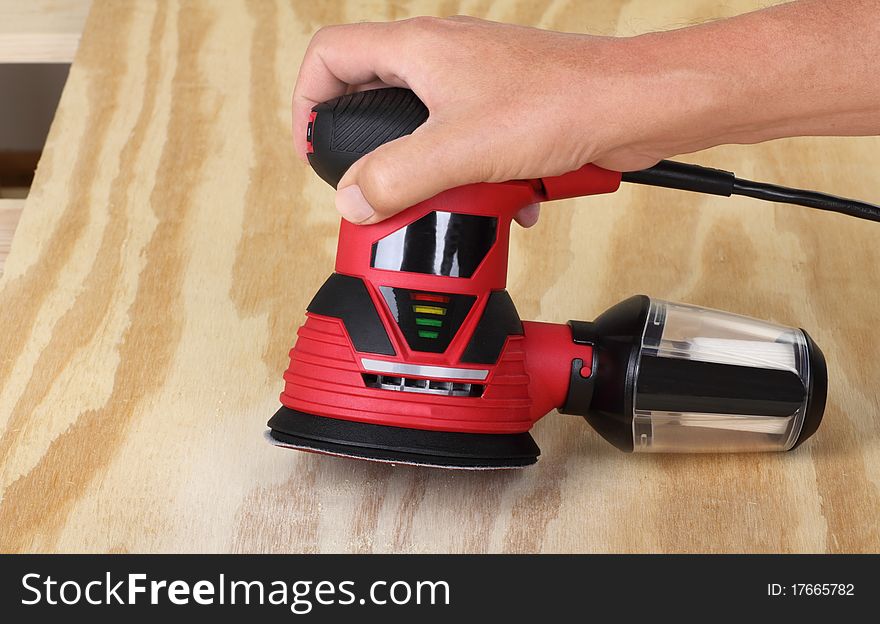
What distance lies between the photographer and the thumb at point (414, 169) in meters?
0.94

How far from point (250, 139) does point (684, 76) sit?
3.07 ft

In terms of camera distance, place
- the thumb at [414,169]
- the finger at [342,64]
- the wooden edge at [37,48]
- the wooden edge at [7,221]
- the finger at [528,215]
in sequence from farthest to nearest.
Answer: the wooden edge at [37,48] < the wooden edge at [7,221] < the finger at [528,215] < the finger at [342,64] < the thumb at [414,169]

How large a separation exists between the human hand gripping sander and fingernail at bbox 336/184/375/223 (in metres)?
0.03

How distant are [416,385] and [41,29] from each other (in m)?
1.42

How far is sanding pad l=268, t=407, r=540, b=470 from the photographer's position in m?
0.99

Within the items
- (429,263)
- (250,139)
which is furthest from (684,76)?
(250,139)

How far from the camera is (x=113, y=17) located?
200cm

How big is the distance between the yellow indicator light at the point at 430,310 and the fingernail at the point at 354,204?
10 cm

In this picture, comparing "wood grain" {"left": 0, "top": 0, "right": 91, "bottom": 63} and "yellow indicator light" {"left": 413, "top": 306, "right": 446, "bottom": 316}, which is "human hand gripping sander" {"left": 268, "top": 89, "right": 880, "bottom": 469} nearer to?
"yellow indicator light" {"left": 413, "top": 306, "right": 446, "bottom": 316}

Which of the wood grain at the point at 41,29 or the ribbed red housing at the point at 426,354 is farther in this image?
the wood grain at the point at 41,29

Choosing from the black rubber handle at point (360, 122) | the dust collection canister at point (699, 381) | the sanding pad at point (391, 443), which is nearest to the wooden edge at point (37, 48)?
the black rubber handle at point (360, 122)

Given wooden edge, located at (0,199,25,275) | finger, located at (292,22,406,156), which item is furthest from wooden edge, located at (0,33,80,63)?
finger, located at (292,22,406,156)

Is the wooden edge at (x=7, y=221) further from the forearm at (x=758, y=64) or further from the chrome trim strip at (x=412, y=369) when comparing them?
the forearm at (x=758, y=64)

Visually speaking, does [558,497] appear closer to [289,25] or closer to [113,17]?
[289,25]
